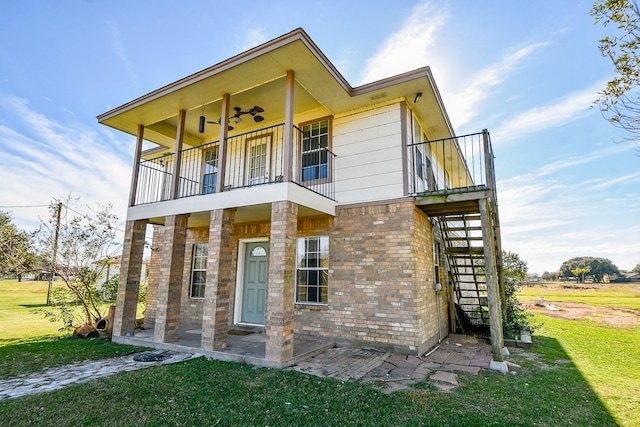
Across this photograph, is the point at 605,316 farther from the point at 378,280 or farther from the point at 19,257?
the point at 19,257

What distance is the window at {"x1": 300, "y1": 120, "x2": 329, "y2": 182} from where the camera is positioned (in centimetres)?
743

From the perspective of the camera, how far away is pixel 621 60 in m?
3.52

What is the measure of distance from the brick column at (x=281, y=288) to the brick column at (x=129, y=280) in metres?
4.01

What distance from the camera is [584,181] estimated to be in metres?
18.7

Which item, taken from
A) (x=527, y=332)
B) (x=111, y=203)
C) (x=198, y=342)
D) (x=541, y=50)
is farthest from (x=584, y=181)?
(x=111, y=203)

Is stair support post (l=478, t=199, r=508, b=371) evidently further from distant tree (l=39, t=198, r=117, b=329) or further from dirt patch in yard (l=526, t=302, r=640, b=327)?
distant tree (l=39, t=198, r=117, b=329)

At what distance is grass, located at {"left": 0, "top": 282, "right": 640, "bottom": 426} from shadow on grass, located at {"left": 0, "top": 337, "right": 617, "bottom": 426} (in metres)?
0.01

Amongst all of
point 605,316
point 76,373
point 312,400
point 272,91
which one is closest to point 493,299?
point 312,400


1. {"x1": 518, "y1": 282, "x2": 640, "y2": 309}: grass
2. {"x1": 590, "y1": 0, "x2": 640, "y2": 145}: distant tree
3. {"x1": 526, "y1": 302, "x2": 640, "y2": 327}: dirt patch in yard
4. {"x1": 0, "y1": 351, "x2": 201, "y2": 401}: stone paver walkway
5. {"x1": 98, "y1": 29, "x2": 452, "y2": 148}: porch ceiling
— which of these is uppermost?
{"x1": 98, "y1": 29, "x2": 452, "y2": 148}: porch ceiling

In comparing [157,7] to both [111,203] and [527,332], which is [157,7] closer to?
[111,203]

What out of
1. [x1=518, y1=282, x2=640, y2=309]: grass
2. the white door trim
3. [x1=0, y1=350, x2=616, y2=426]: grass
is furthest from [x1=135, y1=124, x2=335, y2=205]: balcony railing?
[x1=518, y1=282, x2=640, y2=309]: grass

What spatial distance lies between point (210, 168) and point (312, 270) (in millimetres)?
4808

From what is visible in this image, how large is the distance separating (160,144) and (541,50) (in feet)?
33.4

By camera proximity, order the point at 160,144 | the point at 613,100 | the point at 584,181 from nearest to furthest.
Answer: the point at 613,100 → the point at 160,144 → the point at 584,181
